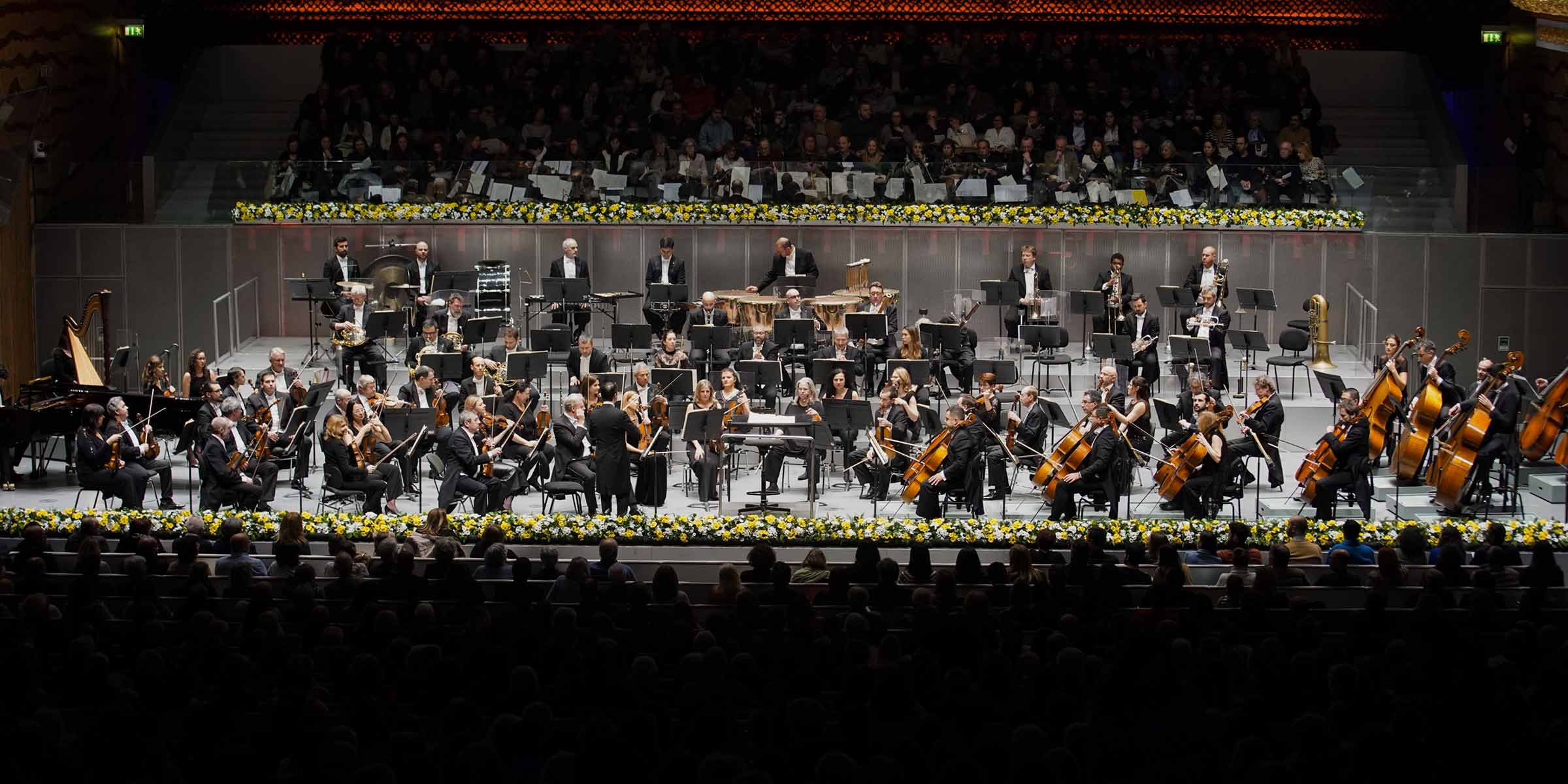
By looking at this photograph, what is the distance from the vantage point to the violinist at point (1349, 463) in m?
17.3

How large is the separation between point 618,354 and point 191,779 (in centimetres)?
1441

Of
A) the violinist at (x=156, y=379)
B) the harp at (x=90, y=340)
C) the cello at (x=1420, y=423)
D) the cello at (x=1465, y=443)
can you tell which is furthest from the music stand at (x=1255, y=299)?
the harp at (x=90, y=340)

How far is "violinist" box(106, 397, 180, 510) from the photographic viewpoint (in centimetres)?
1769

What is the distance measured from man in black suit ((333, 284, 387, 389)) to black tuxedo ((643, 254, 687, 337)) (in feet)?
10.9

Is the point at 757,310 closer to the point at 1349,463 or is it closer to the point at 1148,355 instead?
the point at 1148,355

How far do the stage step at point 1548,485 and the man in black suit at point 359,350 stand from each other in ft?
42.1

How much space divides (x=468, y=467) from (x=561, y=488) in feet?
2.96

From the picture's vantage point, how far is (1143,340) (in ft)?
69.6

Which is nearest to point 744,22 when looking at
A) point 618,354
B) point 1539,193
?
point 618,354

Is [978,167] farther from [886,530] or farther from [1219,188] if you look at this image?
[886,530]

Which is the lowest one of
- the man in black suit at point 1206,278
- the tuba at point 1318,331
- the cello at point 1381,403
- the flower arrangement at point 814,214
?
the cello at point 1381,403

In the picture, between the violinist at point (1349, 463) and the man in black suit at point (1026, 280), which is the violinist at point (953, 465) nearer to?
the violinist at point (1349, 463)

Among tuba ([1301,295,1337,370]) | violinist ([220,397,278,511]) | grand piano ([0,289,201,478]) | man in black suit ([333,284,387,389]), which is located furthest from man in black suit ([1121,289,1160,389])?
grand piano ([0,289,201,478])

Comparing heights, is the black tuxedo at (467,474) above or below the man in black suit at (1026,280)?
below
